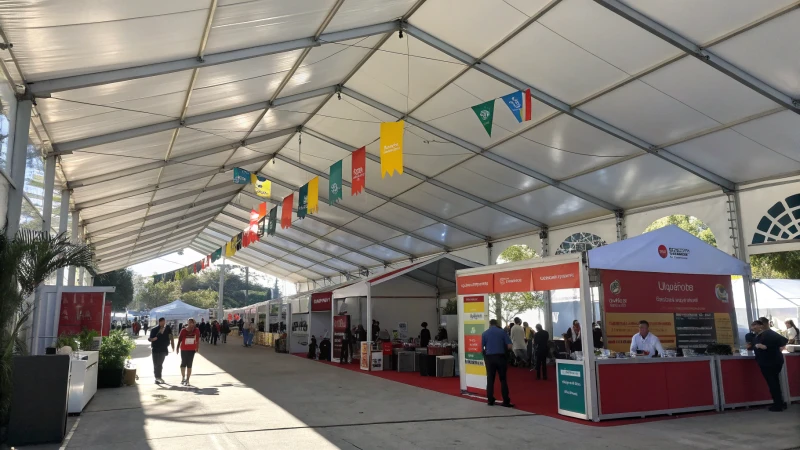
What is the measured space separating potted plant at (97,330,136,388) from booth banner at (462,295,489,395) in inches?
258

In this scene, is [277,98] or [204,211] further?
[204,211]

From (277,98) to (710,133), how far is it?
8505 millimetres

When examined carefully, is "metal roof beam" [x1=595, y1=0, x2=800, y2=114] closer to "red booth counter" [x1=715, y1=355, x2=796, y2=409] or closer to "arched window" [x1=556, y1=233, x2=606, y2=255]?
"red booth counter" [x1=715, y1=355, x2=796, y2=409]

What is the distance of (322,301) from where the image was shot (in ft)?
60.8

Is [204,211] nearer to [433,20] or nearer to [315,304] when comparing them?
[315,304]

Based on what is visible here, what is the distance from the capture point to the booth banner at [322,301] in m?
18.0

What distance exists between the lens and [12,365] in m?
5.35

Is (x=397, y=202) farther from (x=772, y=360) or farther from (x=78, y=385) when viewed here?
(x=772, y=360)


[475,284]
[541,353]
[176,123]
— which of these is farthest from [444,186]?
[176,123]

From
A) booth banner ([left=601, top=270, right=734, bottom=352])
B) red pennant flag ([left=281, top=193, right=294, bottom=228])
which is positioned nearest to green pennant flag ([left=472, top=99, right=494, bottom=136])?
booth banner ([left=601, top=270, right=734, bottom=352])

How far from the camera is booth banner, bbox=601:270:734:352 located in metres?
8.45

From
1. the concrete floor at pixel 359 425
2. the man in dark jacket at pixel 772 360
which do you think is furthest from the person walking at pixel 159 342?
the man in dark jacket at pixel 772 360

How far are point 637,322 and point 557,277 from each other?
2099 millimetres

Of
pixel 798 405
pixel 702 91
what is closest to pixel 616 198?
pixel 702 91
